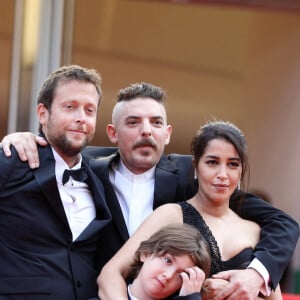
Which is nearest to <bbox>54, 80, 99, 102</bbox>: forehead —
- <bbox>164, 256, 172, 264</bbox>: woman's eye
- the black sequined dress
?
the black sequined dress

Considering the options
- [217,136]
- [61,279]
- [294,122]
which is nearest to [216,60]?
[294,122]

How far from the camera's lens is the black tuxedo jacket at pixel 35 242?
304 cm

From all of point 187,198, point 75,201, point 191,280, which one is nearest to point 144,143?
point 187,198

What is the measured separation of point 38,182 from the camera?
3102 mm

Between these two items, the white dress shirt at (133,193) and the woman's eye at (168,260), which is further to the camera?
the white dress shirt at (133,193)

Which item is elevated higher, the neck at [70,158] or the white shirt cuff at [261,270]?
the neck at [70,158]

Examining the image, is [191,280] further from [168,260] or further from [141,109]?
[141,109]

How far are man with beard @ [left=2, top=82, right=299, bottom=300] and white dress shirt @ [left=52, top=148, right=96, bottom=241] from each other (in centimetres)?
13

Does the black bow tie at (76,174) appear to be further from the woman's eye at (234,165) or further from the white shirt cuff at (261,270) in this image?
the white shirt cuff at (261,270)

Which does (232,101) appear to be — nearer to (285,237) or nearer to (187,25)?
(187,25)

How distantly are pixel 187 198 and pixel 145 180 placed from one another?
0.18 meters

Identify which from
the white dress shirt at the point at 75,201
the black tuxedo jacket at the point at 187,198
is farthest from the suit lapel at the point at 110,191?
the white dress shirt at the point at 75,201

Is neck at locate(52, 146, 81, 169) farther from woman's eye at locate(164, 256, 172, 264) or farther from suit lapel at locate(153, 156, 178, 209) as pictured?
woman's eye at locate(164, 256, 172, 264)

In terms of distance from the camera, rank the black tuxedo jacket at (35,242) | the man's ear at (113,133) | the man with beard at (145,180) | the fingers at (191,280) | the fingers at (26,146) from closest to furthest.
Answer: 1. the fingers at (191,280)
2. the black tuxedo jacket at (35,242)
3. the fingers at (26,146)
4. the man with beard at (145,180)
5. the man's ear at (113,133)
